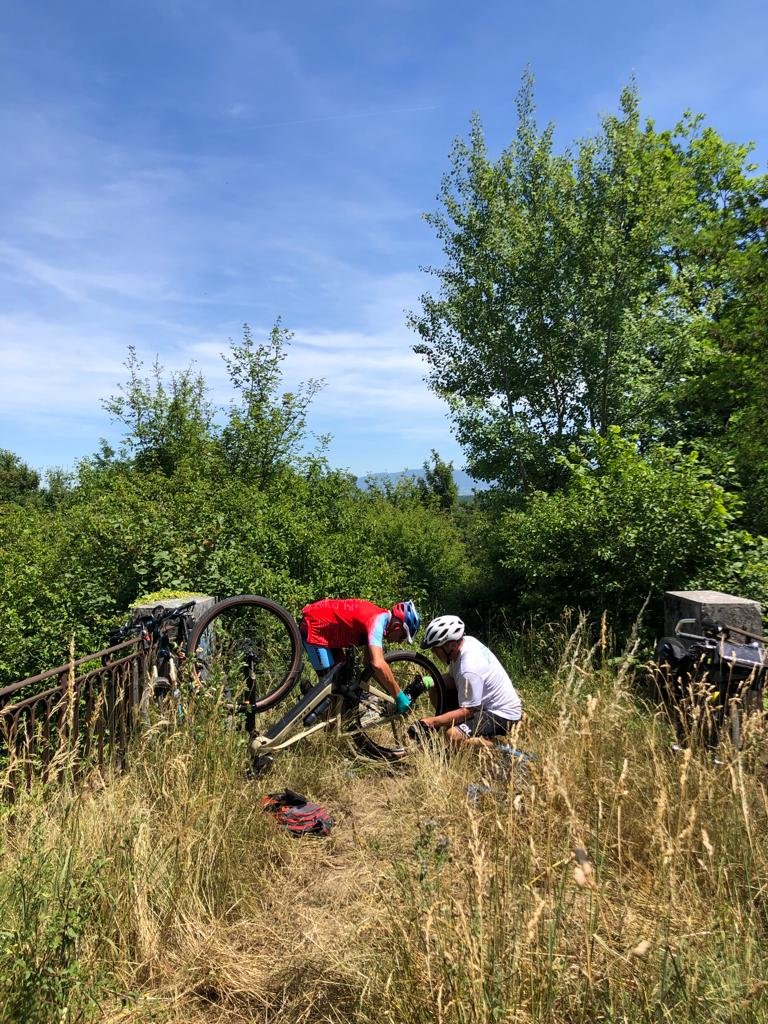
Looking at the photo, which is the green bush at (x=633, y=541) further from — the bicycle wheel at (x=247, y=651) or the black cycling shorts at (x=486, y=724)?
the bicycle wheel at (x=247, y=651)

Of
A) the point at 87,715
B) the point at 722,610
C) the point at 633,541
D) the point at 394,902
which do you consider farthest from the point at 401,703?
the point at 633,541

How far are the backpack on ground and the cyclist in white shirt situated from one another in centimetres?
97

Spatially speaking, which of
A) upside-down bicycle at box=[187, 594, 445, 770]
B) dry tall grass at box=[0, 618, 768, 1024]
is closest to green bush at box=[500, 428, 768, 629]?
upside-down bicycle at box=[187, 594, 445, 770]

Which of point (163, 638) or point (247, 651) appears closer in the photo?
point (163, 638)

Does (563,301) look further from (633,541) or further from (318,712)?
(318,712)

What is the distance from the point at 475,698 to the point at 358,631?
115 centimetres

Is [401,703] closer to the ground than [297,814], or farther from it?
farther from it

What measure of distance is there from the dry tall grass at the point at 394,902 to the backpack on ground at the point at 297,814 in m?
0.12

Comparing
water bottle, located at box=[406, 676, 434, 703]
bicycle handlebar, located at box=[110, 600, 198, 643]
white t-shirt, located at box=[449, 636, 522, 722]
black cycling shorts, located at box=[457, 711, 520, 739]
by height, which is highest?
bicycle handlebar, located at box=[110, 600, 198, 643]

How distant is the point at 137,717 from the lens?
3.86 m

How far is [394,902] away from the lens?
7.54 ft

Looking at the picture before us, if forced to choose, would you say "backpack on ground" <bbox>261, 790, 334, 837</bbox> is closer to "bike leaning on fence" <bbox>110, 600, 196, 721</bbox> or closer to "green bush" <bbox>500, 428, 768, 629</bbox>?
"bike leaning on fence" <bbox>110, 600, 196, 721</bbox>

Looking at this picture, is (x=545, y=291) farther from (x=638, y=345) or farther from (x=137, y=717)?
(x=137, y=717)

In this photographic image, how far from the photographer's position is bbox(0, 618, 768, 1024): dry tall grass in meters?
1.73
